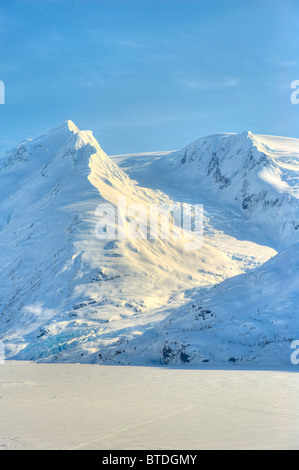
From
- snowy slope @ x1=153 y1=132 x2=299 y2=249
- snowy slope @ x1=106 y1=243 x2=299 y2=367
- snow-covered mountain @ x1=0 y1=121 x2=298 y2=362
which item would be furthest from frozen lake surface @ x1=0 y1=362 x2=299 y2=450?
snowy slope @ x1=153 y1=132 x2=299 y2=249

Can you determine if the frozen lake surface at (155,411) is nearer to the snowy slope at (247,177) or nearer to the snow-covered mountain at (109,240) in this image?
the snow-covered mountain at (109,240)

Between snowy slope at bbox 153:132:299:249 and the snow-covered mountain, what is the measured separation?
229 millimetres

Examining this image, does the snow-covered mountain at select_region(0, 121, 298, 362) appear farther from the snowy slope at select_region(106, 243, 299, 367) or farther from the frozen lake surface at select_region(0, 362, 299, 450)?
the frozen lake surface at select_region(0, 362, 299, 450)

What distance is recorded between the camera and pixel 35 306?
41.8 meters

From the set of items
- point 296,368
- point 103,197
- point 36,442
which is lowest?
point 36,442

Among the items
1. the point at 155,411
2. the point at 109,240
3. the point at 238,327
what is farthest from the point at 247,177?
the point at 155,411

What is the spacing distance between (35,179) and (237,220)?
102 feet

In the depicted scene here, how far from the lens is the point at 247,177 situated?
8819 cm

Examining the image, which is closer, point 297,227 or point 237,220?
point 297,227

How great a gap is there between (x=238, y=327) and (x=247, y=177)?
69225 mm

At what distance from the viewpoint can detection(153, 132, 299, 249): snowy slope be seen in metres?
76.9

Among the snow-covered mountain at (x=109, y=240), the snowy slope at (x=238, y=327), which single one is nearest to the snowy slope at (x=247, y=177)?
the snow-covered mountain at (x=109, y=240)

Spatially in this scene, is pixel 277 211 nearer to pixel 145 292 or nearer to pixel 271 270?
pixel 145 292

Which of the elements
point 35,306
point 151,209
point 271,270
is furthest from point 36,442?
point 151,209
